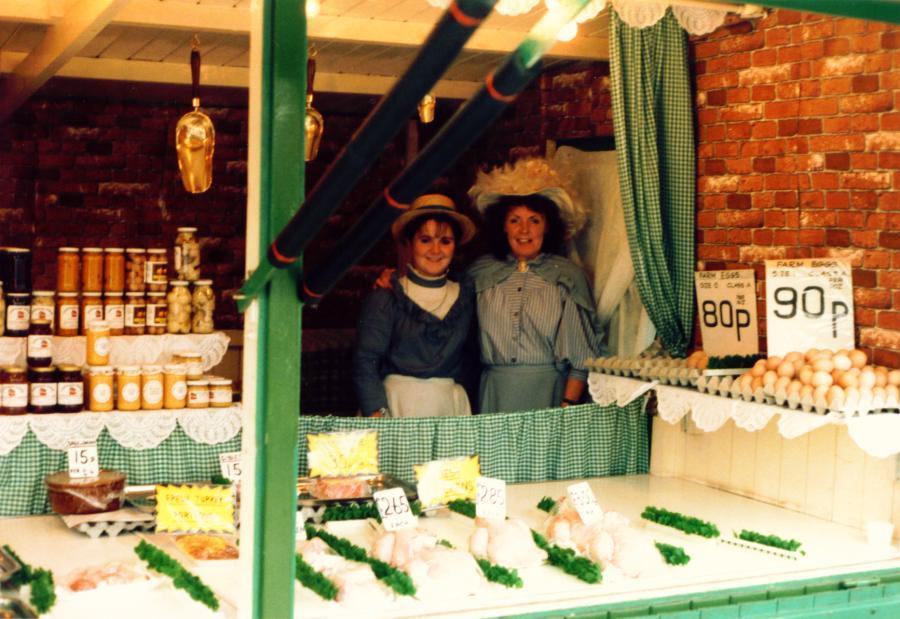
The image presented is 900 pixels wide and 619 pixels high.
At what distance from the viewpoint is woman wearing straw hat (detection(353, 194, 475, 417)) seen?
17.7 ft

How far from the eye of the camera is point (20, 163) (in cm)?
769

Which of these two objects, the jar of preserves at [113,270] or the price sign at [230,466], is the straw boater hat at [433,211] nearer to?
the jar of preserves at [113,270]

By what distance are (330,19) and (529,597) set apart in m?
3.29

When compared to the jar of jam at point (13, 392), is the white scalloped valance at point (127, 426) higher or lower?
lower

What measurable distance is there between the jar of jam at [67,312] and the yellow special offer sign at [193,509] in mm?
1123

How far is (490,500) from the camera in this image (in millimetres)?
3684

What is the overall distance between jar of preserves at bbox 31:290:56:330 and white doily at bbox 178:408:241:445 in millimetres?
585

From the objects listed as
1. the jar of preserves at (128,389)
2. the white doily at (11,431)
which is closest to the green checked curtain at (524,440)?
the jar of preserves at (128,389)

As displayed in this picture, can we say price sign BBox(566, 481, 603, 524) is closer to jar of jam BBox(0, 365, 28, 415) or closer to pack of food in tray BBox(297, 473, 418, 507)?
pack of food in tray BBox(297, 473, 418, 507)

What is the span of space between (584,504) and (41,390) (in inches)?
74.5

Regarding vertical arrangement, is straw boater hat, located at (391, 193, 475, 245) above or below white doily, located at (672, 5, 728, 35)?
below

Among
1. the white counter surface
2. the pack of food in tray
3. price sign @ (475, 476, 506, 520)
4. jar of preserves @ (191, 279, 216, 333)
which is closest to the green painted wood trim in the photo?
the white counter surface

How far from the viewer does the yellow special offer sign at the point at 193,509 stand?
346 centimetres

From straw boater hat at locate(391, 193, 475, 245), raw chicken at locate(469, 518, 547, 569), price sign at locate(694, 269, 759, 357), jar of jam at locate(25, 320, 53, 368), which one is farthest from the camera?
straw boater hat at locate(391, 193, 475, 245)
